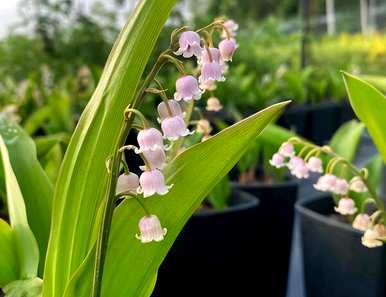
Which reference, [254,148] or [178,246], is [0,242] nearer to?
[178,246]

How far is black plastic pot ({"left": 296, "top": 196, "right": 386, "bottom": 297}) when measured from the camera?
4.13 feet

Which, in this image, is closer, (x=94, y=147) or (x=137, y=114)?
(x=137, y=114)

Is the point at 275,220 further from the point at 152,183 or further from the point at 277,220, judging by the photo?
the point at 152,183

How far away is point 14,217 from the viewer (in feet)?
2.86

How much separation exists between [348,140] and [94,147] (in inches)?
37.3

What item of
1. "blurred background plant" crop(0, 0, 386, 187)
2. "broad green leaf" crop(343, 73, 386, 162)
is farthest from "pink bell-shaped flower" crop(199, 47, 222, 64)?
"blurred background plant" crop(0, 0, 386, 187)

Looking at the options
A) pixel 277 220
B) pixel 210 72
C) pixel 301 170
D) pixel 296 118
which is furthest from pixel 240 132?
pixel 296 118

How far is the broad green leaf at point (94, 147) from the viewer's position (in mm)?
685

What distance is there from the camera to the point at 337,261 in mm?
1325

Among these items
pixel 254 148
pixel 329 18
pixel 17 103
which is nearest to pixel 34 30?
pixel 17 103

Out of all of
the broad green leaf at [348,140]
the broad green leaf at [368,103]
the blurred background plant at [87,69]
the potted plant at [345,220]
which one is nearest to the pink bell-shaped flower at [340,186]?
the potted plant at [345,220]

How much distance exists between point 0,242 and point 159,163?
339 millimetres

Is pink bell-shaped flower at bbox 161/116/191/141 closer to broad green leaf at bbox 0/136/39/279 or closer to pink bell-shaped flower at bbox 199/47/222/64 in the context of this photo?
pink bell-shaped flower at bbox 199/47/222/64

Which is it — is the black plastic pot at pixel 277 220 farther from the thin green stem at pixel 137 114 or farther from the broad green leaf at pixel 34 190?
the thin green stem at pixel 137 114
